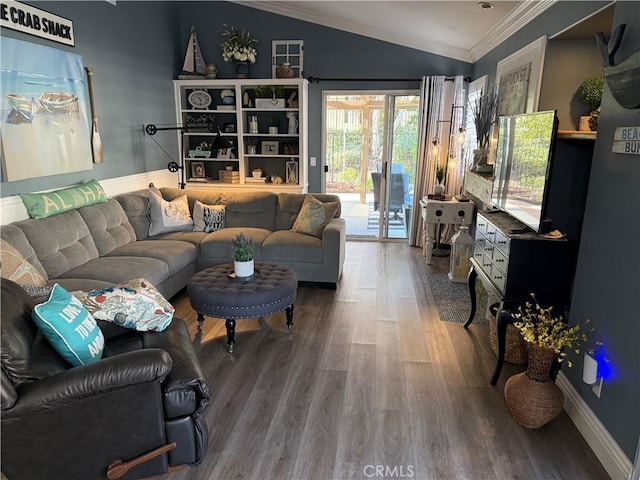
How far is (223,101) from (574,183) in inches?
176

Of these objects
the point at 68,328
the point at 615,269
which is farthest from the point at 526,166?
the point at 68,328

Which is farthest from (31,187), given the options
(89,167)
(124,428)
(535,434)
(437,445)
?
(535,434)

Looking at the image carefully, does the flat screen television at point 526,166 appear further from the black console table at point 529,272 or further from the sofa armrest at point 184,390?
the sofa armrest at point 184,390

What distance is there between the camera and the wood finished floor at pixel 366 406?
203cm

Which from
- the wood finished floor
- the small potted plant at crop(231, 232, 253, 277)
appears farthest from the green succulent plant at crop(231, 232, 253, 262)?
the wood finished floor

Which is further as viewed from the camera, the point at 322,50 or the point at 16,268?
the point at 322,50

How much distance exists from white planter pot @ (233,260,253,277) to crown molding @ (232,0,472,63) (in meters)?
3.82

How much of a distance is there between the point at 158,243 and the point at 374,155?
129 inches

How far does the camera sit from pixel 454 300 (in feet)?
13.3

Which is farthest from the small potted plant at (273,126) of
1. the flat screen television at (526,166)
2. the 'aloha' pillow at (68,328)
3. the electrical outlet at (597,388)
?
the electrical outlet at (597,388)

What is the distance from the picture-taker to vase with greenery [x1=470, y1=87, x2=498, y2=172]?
13.8 ft

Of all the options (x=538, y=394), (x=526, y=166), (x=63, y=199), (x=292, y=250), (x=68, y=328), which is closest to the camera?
(x=68, y=328)

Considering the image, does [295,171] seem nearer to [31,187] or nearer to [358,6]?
[358,6]

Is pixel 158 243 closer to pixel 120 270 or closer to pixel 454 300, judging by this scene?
pixel 120 270
